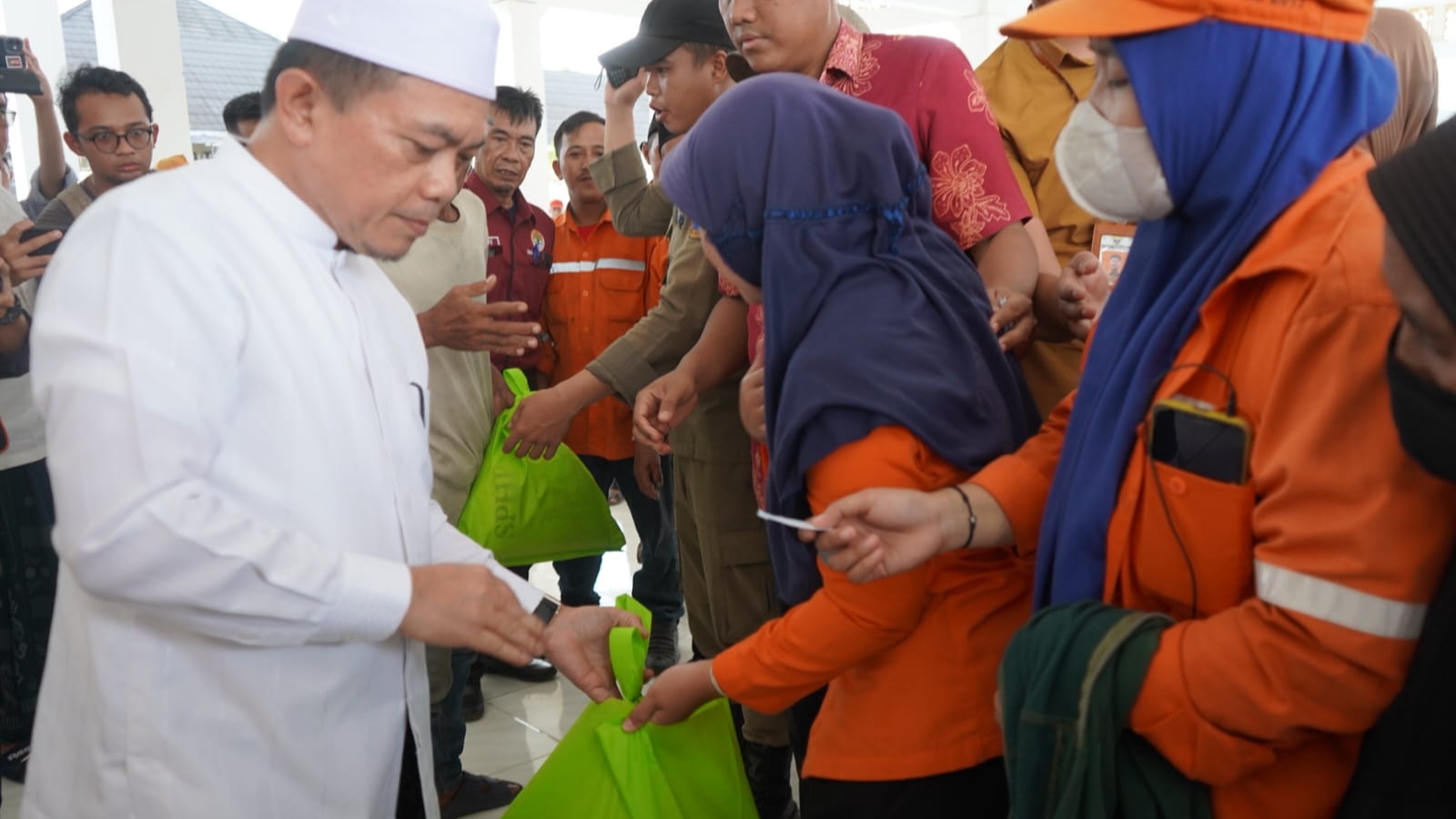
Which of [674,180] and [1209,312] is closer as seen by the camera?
[1209,312]

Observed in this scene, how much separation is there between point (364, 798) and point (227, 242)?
70 centimetres

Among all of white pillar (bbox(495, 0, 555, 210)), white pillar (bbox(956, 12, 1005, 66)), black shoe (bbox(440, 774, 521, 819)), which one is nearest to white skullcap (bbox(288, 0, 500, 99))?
black shoe (bbox(440, 774, 521, 819))

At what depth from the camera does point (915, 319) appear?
1293 mm

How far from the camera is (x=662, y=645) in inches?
140

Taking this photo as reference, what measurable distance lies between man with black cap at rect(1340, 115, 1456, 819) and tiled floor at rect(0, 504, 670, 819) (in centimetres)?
216

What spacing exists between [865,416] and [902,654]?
337 mm

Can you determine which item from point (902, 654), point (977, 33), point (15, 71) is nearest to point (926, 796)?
point (902, 654)

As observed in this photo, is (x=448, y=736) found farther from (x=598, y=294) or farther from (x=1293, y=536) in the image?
(x=1293, y=536)

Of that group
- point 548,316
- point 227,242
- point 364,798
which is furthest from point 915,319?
point 548,316

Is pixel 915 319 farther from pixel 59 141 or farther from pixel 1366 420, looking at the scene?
pixel 59 141

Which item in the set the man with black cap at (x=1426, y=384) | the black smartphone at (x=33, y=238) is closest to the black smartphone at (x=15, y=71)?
the black smartphone at (x=33, y=238)

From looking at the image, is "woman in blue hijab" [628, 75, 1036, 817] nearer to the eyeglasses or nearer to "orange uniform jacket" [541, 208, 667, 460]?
"orange uniform jacket" [541, 208, 667, 460]

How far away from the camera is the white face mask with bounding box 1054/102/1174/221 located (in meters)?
1.03

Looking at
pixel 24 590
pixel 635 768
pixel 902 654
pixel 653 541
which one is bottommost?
pixel 653 541
